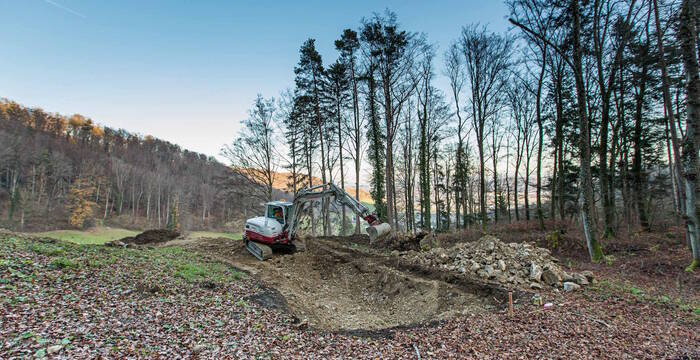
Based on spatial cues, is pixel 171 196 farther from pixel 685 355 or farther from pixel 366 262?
pixel 685 355

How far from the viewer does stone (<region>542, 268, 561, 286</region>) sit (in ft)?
23.5

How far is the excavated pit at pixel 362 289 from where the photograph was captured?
6.73 metres

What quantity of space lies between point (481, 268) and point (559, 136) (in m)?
11.6

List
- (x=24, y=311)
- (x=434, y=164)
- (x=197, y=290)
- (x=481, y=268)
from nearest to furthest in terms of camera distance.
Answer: (x=24, y=311) < (x=197, y=290) < (x=481, y=268) < (x=434, y=164)

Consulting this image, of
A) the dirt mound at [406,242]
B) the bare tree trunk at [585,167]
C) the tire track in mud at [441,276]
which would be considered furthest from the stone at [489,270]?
the bare tree trunk at [585,167]

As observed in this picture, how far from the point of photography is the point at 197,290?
684 centimetres

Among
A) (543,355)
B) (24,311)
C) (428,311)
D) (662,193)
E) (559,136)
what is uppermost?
(559,136)

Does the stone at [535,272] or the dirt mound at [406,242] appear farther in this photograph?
the dirt mound at [406,242]

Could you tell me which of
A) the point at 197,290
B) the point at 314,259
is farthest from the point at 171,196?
the point at 197,290

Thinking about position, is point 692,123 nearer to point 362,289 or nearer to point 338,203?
point 362,289

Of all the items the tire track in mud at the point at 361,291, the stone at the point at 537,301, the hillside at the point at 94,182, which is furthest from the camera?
the hillside at the point at 94,182

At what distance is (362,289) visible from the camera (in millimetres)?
9445

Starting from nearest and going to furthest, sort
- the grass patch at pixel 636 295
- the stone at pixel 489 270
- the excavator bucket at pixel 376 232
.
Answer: the grass patch at pixel 636 295, the stone at pixel 489 270, the excavator bucket at pixel 376 232

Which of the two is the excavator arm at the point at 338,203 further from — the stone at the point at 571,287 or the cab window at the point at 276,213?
the stone at the point at 571,287
